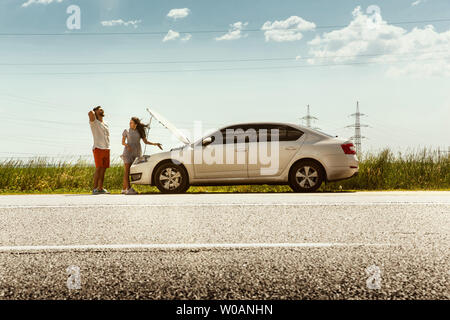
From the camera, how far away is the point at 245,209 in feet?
27.1

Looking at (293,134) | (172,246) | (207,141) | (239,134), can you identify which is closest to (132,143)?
(207,141)

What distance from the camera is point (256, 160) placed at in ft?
40.2

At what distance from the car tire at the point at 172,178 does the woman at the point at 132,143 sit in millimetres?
905

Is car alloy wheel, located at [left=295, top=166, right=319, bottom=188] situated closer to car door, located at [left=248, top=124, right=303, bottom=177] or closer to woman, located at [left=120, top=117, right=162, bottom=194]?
car door, located at [left=248, top=124, right=303, bottom=177]

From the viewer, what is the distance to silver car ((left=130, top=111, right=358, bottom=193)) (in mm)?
12141

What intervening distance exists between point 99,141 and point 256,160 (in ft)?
12.7

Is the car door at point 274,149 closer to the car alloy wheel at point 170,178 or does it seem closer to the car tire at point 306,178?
the car tire at point 306,178

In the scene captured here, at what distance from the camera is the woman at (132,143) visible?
43.2 ft

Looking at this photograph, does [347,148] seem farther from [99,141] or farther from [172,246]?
[172,246]

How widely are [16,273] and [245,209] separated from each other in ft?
14.7

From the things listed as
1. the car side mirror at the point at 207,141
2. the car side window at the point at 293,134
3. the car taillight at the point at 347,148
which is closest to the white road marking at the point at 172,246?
the car taillight at the point at 347,148

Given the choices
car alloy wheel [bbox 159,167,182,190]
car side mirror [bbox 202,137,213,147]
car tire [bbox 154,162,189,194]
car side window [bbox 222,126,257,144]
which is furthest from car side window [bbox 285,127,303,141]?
car alloy wheel [bbox 159,167,182,190]

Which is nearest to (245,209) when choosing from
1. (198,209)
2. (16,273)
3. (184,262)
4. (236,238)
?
(198,209)
